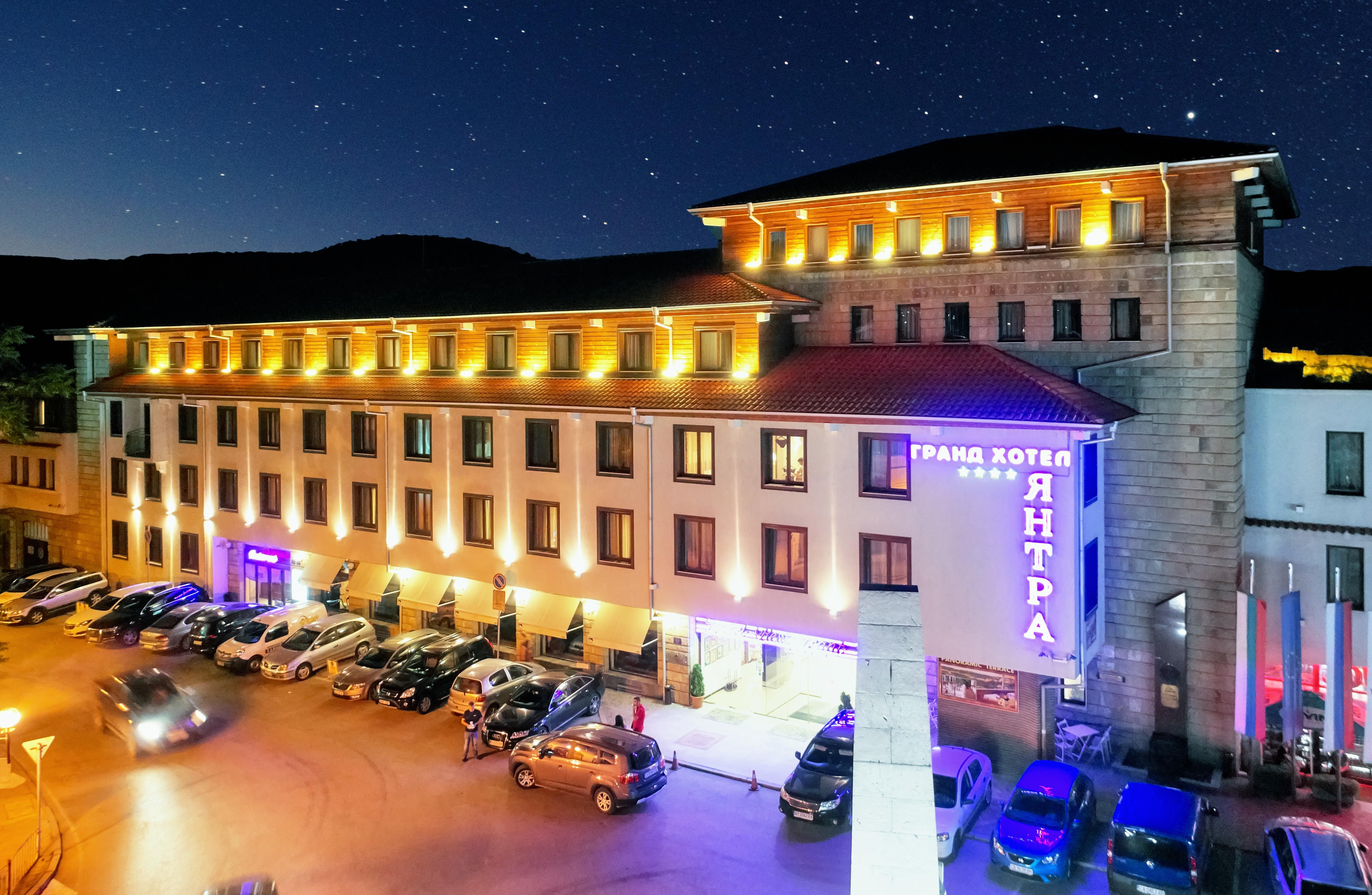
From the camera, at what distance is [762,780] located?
86.8ft

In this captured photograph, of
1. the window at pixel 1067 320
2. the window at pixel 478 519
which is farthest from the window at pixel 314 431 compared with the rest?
the window at pixel 1067 320

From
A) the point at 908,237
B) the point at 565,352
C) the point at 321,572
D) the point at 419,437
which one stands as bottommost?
the point at 321,572

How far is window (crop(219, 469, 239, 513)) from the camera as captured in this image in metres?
45.1

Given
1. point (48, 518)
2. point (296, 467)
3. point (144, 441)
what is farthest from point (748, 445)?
point (48, 518)

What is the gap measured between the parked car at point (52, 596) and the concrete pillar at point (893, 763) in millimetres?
47010

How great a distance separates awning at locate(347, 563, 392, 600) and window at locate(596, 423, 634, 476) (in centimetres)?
1275

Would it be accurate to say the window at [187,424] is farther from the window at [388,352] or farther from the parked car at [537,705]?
the parked car at [537,705]

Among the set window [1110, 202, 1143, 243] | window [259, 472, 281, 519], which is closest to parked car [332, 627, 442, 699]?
window [259, 472, 281, 519]

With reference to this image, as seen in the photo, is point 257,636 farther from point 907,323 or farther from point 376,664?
point 907,323

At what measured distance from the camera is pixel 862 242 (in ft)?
106

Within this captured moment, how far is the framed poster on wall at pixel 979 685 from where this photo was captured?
2759 cm

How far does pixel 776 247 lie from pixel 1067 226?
408 inches

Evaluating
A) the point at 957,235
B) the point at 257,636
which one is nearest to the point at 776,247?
the point at 957,235

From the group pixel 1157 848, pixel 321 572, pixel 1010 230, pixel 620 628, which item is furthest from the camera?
pixel 321 572
